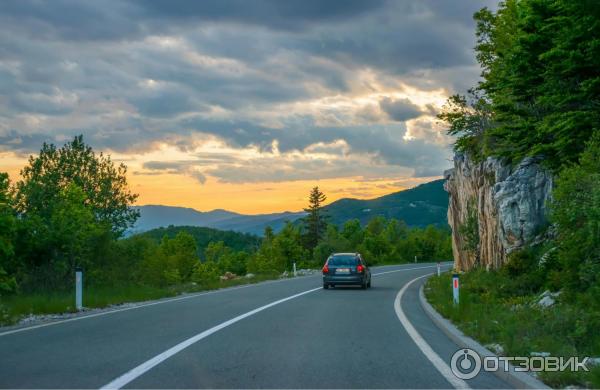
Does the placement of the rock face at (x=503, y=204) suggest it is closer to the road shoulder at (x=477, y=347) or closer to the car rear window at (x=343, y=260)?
the car rear window at (x=343, y=260)

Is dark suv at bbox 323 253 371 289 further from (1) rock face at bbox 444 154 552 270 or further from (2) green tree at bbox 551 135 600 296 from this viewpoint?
(2) green tree at bbox 551 135 600 296

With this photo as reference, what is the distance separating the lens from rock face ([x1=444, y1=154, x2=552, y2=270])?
2273cm

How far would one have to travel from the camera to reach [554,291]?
16.6 metres

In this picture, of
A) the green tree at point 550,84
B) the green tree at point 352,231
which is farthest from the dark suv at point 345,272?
the green tree at point 352,231

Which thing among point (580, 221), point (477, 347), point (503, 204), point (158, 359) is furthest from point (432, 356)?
point (503, 204)

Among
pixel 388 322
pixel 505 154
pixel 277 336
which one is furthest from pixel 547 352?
pixel 505 154

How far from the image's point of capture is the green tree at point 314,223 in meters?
120

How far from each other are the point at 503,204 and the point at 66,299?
15.7 metres

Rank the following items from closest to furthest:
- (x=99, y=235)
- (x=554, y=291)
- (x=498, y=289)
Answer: (x=554, y=291) < (x=498, y=289) < (x=99, y=235)

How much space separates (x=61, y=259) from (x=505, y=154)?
57.5 ft

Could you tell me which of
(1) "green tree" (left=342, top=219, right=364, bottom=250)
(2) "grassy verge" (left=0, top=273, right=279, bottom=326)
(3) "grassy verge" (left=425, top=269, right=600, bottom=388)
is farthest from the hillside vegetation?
(1) "green tree" (left=342, top=219, right=364, bottom=250)

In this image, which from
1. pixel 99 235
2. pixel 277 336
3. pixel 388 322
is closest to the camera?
pixel 277 336

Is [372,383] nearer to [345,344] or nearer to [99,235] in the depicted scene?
[345,344]

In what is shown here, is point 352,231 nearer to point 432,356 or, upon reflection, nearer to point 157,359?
point 432,356
